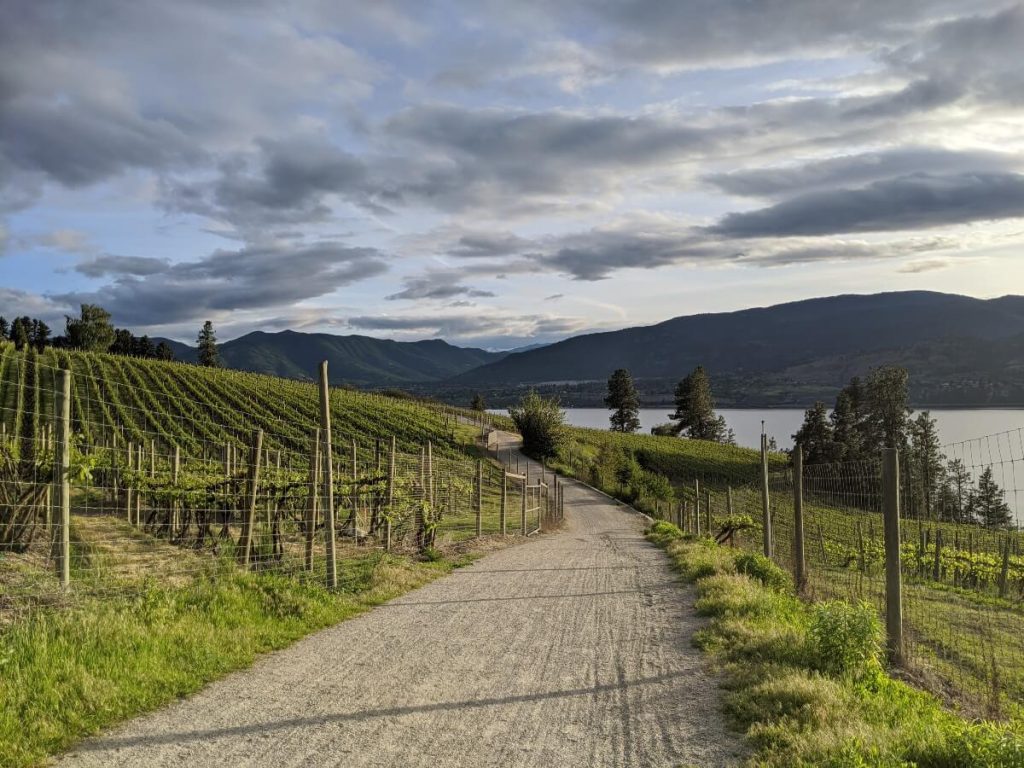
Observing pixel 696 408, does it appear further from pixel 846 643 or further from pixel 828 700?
pixel 828 700

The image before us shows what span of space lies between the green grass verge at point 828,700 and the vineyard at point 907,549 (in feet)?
4.27

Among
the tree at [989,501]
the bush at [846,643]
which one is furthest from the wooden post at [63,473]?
the tree at [989,501]

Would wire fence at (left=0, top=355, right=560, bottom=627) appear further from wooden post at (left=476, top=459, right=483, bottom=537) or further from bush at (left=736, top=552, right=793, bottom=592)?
bush at (left=736, top=552, right=793, bottom=592)

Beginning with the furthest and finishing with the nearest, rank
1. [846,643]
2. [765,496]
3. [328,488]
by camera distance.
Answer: [765,496], [328,488], [846,643]

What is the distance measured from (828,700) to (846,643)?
1111mm

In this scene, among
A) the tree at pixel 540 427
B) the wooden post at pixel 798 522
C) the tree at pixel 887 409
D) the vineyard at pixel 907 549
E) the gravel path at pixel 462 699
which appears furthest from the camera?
the tree at pixel 887 409

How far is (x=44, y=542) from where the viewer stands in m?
11.6

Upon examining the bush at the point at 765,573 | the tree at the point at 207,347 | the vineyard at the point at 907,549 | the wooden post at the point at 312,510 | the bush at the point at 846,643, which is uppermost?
the tree at the point at 207,347

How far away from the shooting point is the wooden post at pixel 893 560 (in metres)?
7.48

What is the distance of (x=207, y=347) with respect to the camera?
11719cm

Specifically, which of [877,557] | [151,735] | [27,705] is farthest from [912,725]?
[877,557]

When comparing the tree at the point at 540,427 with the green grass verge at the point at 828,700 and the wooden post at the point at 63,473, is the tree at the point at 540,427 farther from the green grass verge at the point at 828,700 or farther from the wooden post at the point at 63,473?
the wooden post at the point at 63,473

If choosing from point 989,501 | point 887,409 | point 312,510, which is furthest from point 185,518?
point 887,409

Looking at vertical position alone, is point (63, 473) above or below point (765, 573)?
above
